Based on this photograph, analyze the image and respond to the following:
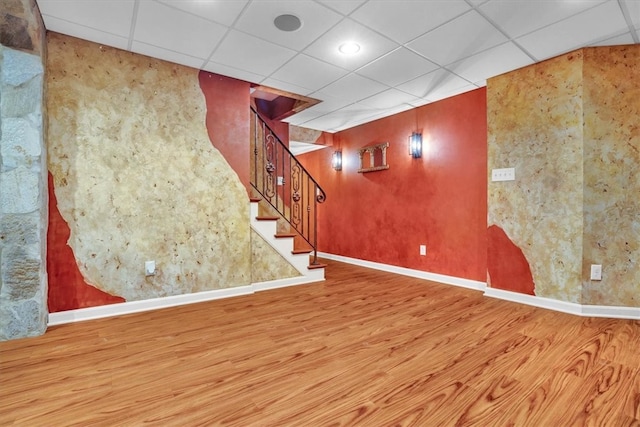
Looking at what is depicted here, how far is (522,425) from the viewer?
1.35 m

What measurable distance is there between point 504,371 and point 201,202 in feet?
9.72

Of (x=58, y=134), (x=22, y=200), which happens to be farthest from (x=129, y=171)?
(x=22, y=200)

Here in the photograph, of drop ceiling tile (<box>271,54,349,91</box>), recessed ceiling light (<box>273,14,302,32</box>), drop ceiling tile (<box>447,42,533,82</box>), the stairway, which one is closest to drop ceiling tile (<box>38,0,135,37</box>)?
recessed ceiling light (<box>273,14,302,32</box>)

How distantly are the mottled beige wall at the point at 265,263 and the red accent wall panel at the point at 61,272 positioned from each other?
1563mm

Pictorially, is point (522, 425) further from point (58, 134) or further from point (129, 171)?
point (58, 134)

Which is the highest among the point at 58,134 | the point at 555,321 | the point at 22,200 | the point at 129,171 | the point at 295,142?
the point at 295,142

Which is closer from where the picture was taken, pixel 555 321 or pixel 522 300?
pixel 555 321

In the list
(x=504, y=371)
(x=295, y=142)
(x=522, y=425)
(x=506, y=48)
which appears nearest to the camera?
(x=522, y=425)

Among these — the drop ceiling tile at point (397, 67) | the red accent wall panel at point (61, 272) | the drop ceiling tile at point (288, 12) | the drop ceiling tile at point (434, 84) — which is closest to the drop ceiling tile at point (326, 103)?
the drop ceiling tile at point (397, 67)

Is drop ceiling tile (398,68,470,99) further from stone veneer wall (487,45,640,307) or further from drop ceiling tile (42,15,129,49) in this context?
drop ceiling tile (42,15,129,49)

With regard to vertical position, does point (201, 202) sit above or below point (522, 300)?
above

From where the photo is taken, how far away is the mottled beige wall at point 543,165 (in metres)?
2.87

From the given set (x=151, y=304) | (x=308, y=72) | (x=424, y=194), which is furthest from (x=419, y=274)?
(x=151, y=304)

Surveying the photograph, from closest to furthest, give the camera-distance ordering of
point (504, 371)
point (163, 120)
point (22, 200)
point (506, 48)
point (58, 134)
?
point (504, 371) → point (22, 200) → point (58, 134) → point (506, 48) → point (163, 120)
